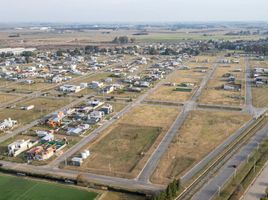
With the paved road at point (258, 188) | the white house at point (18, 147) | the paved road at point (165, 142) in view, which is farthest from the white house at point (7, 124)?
the paved road at point (258, 188)

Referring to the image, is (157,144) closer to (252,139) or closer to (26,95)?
(252,139)

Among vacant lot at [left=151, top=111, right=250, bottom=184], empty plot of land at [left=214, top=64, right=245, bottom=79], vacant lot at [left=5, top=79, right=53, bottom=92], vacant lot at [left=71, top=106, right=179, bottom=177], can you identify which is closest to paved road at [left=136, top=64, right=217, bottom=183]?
vacant lot at [left=151, top=111, right=250, bottom=184]

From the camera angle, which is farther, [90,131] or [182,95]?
[182,95]

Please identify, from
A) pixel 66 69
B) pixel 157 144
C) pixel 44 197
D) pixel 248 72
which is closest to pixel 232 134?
pixel 157 144

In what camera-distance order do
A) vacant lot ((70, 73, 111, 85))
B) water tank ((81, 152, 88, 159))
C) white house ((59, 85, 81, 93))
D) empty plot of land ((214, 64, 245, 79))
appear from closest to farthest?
water tank ((81, 152, 88, 159)) → white house ((59, 85, 81, 93)) → vacant lot ((70, 73, 111, 85)) → empty plot of land ((214, 64, 245, 79))

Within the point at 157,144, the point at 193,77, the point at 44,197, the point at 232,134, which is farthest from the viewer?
the point at 193,77

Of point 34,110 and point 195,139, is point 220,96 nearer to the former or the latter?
point 195,139

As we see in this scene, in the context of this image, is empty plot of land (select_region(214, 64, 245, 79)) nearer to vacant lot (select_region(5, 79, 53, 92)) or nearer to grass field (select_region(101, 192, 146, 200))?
vacant lot (select_region(5, 79, 53, 92))
